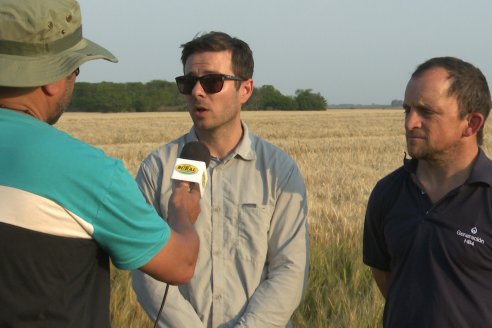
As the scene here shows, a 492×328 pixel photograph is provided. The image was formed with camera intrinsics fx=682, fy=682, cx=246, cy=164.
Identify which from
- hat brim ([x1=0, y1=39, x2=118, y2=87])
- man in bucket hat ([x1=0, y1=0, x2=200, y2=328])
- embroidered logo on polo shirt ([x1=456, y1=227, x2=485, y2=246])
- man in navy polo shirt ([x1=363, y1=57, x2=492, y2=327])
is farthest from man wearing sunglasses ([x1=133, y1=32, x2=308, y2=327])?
hat brim ([x1=0, y1=39, x2=118, y2=87])

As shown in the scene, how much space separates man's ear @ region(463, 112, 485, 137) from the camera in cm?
281

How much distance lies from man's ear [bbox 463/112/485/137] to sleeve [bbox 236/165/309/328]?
2.53ft

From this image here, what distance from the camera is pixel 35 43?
1.95m

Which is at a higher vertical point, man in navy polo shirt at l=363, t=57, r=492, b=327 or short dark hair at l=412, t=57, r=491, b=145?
short dark hair at l=412, t=57, r=491, b=145

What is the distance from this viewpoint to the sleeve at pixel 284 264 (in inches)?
116

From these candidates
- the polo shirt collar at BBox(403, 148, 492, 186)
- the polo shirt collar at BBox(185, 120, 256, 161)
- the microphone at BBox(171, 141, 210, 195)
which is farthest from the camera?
the polo shirt collar at BBox(185, 120, 256, 161)

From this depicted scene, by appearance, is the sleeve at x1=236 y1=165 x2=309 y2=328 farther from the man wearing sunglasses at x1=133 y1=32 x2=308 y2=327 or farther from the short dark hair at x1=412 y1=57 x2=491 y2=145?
the short dark hair at x1=412 y1=57 x2=491 y2=145

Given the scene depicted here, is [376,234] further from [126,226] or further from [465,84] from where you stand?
[126,226]

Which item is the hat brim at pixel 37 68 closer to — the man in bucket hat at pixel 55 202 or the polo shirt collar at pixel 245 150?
the man in bucket hat at pixel 55 202

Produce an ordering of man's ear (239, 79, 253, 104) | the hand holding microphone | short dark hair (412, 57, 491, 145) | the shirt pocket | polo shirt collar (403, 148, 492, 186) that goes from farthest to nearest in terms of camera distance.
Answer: man's ear (239, 79, 253, 104) < the shirt pocket < short dark hair (412, 57, 491, 145) < polo shirt collar (403, 148, 492, 186) < the hand holding microphone

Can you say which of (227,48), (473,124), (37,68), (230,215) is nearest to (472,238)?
(473,124)

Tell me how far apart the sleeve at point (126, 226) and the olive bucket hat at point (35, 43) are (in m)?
0.34

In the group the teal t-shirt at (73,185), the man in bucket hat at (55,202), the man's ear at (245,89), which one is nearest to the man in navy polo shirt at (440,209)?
the man's ear at (245,89)

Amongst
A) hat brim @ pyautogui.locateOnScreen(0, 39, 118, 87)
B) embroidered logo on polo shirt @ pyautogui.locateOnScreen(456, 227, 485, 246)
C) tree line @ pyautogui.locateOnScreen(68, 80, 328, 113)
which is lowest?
tree line @ pyautogui.locateOnScreen(68, 80, 328, 113)
